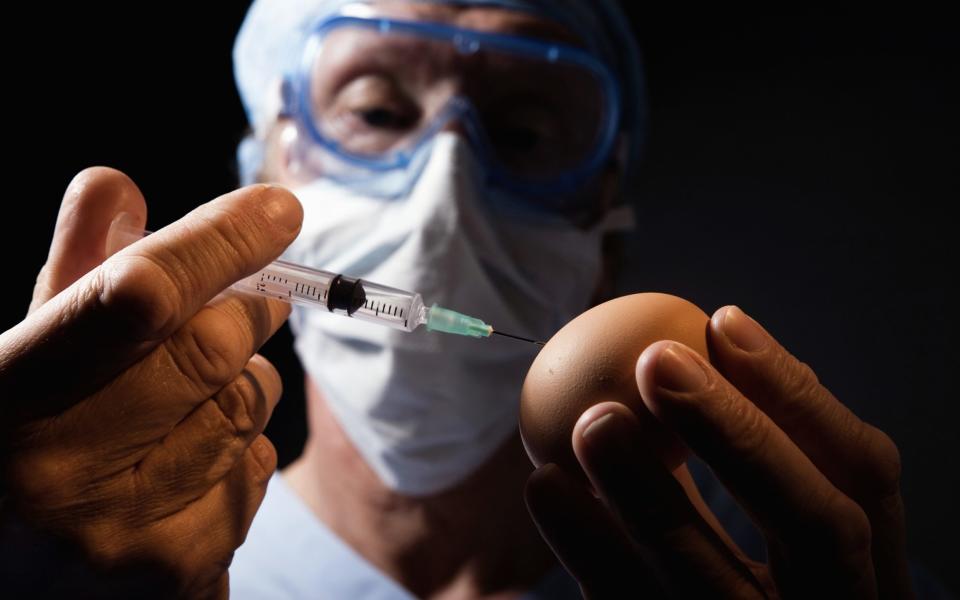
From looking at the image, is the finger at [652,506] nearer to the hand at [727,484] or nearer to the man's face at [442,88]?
the hand at [727,484]

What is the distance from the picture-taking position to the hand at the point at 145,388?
2.57ft

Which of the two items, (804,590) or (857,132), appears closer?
(804,590)

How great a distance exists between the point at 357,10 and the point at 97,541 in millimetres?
1295

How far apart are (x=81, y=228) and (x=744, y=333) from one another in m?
0.93

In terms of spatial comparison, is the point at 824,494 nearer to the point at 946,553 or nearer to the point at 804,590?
the point at 804,590

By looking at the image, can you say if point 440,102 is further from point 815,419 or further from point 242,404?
point 815,419

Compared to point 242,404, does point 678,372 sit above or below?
above

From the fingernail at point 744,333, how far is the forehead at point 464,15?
1.06 m

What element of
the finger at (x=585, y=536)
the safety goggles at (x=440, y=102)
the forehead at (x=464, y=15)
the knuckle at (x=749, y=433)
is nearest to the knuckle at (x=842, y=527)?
the knuckle at (x=749, y=433)

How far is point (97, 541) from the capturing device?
0.87m

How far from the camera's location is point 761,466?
2.63 feet

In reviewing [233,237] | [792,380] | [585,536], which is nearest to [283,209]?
[233,237]

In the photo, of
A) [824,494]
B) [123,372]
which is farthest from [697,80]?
[123,372]

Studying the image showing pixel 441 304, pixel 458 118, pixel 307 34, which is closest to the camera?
pixel 441 304
